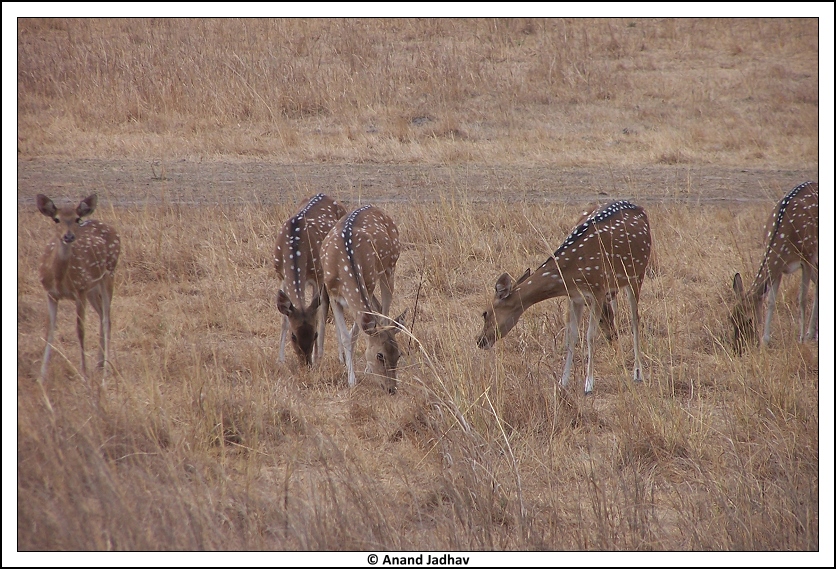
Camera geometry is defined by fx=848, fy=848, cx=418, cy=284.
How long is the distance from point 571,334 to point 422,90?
11.7m

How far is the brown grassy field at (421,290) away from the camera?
4762mm

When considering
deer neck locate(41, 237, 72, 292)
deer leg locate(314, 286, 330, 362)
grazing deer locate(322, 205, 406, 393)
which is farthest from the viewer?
deer leg locate(314, 286, 330, 362)

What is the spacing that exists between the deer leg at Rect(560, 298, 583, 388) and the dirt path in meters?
4.71

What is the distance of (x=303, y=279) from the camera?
24.5 feet

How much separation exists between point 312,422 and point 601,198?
27.2 feet

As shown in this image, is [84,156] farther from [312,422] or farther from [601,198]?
[312,422]

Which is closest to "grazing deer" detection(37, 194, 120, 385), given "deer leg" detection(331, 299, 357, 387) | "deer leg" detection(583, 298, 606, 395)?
"deer leg" detection(331, 299, 357, 387)

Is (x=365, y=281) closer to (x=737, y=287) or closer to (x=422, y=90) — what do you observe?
(x=737, y=287)

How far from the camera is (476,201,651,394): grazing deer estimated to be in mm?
7102

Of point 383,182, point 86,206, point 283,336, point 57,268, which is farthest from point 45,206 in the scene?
point 383,182

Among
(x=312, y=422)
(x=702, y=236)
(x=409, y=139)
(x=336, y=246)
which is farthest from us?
(x=409, y=139)

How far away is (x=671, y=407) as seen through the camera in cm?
614

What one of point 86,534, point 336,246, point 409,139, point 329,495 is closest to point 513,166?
point 409,139

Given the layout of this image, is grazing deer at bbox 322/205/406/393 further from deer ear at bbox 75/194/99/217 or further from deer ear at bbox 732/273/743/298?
deer ear at bbox 732/273/743/298
